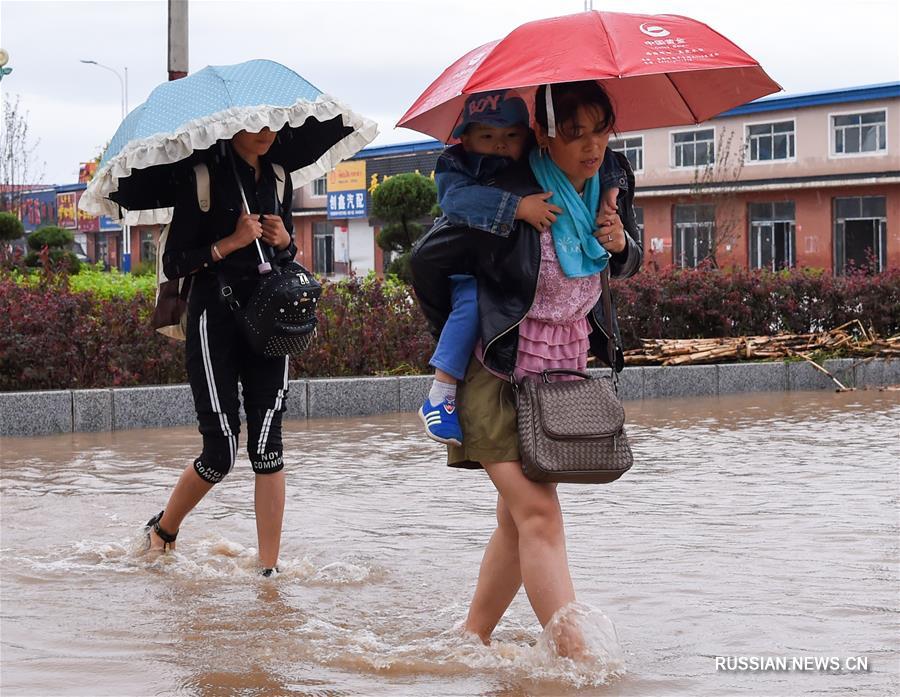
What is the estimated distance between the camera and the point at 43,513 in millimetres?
6566

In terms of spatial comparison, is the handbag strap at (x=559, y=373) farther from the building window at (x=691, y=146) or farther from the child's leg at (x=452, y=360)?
the building window at (x=691, y=146)

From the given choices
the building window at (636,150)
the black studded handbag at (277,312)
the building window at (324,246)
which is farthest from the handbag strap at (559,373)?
the building window at (324,246)

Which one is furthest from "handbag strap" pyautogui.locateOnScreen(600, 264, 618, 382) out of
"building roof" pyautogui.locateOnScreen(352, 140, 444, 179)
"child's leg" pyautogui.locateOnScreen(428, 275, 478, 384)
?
"building roof" pyautogui.locateOnScreen(352, 140, 444, 179)

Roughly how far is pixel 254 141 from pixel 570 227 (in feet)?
5.76

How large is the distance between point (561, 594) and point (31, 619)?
203cm

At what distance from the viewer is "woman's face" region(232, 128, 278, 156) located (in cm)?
503

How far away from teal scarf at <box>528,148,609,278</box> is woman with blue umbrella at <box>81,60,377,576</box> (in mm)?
1491

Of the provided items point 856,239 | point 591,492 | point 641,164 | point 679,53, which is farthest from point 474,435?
point 641,164

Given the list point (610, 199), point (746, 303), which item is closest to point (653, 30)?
point (610, 199)

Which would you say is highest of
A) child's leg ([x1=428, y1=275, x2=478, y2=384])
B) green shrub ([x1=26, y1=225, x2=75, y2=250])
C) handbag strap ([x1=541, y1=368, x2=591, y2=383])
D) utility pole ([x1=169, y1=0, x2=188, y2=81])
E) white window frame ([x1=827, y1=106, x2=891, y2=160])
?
white window frame ([x1=827, y1=106, x2=891, y2=160])

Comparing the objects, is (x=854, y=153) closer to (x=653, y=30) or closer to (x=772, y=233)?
(x=772, y=233)

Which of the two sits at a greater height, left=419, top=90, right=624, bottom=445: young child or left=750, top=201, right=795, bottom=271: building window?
left=750, top=201, right=795, bottom=271: building window

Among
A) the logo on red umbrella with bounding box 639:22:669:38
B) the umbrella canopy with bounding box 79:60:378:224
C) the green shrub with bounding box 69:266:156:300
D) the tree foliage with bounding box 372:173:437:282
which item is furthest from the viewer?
the tree foliage with bounding box 372:173:437:282

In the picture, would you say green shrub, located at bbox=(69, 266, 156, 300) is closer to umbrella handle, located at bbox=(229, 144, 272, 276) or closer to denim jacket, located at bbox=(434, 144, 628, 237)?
umbrella handle, located at bbox=(229, 144, 272, 276)
